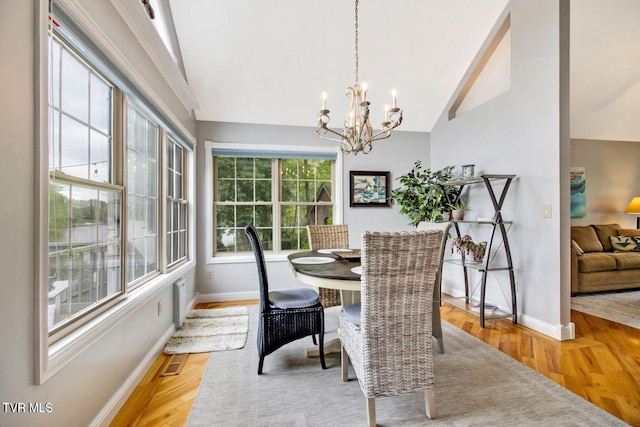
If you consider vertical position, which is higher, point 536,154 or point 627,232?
point 536,154

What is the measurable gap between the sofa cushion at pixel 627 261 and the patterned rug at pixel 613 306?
359mm

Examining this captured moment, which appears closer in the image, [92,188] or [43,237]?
[43,237]

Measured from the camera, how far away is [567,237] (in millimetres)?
2672

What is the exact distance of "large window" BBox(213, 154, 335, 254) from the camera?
4.10m

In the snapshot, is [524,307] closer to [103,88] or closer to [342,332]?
[342,332]

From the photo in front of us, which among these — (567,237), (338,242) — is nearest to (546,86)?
(567,237)

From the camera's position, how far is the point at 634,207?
5.03 m

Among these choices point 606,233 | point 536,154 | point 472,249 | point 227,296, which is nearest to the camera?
point 536,154

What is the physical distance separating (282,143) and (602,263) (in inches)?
179

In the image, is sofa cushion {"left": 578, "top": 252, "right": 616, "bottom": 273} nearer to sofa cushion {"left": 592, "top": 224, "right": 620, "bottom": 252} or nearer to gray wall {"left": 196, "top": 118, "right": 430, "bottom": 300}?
sofa cushion {"left": 592, "top": 224, "right": 620, "bottom": 252}

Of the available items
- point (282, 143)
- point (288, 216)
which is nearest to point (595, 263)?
point (288, 216)

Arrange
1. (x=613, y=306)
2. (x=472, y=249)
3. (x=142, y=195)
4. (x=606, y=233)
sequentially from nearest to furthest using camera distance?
(x=142, y=195)
(x=472, y=249)
(x=613, y=306)
(x=606, y=233)

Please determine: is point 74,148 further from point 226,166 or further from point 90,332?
point 226,166

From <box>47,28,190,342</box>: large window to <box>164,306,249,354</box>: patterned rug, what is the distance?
672mm
